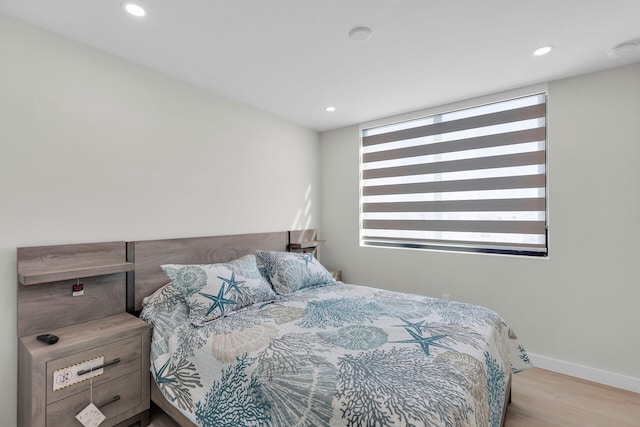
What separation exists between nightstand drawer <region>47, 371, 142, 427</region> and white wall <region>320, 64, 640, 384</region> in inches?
113

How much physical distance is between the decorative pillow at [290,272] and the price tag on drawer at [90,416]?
1301 millimetres

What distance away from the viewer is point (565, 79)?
2.50 m

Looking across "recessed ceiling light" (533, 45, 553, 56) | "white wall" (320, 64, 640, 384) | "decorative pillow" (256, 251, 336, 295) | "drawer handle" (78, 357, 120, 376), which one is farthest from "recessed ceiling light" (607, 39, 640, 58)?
A: "drawer handle" (78, 357, 120, 376)

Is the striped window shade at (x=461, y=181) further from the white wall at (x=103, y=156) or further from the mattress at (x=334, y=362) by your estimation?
the white wall at (x=103, y=156)

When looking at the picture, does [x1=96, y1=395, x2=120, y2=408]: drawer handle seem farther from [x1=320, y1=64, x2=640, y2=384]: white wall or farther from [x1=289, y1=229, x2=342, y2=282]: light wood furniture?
[x1=320, y1=64, x2=640, y2=384]: white wall

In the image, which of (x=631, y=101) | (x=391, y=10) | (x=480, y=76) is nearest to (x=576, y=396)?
(x=631, y=101)

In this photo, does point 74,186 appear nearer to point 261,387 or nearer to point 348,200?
point 261,387

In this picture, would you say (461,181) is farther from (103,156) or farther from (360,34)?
(103,156)

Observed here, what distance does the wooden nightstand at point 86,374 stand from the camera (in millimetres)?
1504

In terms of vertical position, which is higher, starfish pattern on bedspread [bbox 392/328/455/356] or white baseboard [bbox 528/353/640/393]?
starfish pattern on bedspread [bbox 392/328/455/356]

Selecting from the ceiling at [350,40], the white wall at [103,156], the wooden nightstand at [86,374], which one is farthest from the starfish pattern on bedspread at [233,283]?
the ceiling at [350,40]

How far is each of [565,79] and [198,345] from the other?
11.4ft

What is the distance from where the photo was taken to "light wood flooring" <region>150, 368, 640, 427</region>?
192cm

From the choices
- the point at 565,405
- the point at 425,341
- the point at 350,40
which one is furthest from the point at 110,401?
the point at 565,405
